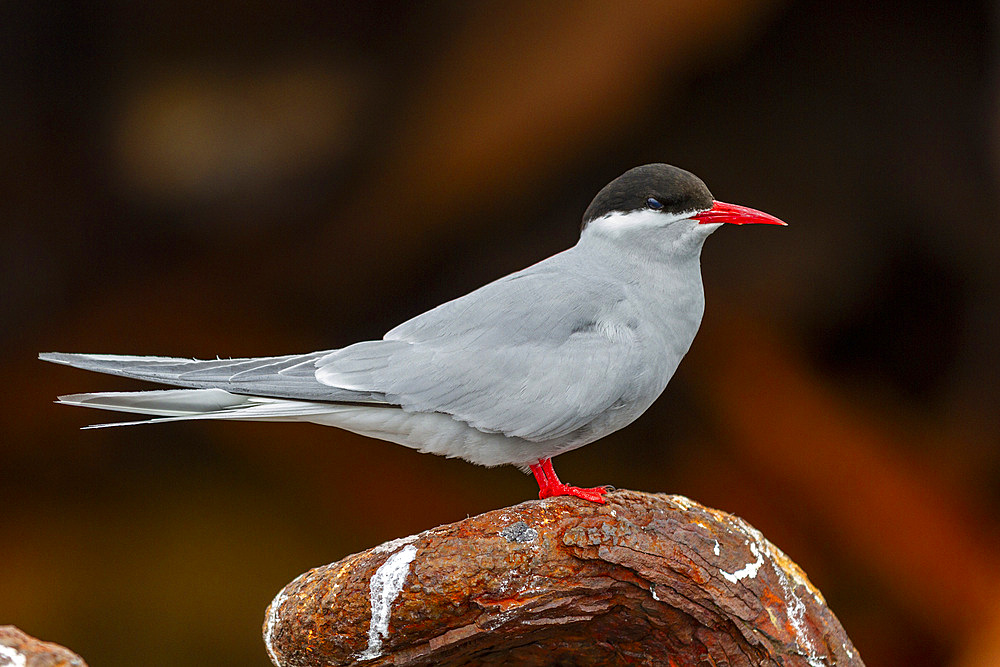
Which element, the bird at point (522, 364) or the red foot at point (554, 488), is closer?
the bird at point (522, 364)

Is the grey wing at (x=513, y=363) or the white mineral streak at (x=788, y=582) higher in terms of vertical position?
the grey wing at (x=513, y=363)

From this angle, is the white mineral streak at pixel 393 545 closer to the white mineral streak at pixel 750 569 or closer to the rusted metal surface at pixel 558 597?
the rusted metal surface at pixel 558 597

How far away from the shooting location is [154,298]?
538 centimetres

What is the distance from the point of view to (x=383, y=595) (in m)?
2.39

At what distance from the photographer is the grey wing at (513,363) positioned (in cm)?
251

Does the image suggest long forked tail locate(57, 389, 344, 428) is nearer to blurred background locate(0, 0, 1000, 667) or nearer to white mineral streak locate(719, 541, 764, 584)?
white mineral streak locate(719, 541, 764, 584)

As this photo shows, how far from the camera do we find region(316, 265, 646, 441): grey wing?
251 cm

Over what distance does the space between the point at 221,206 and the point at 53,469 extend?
1.78m

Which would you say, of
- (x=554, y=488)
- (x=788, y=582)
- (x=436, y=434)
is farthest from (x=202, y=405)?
(x=788, y=582)

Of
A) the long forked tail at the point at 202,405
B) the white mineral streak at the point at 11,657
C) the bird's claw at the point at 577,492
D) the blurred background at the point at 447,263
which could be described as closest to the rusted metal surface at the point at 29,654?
the white mineral streak at the point at 11,657

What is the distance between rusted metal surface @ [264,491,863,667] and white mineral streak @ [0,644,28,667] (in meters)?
0.66

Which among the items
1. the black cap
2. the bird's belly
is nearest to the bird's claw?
the bird's belly

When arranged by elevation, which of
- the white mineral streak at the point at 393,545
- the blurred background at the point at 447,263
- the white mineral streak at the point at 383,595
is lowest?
the white mineral streak at the point at 383,595

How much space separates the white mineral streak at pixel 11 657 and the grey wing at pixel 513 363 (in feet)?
3.00
